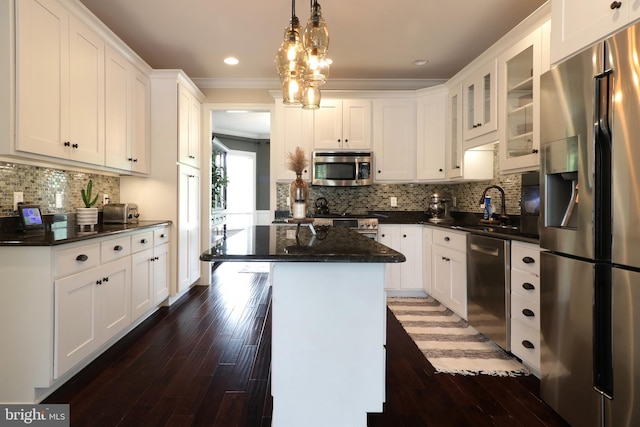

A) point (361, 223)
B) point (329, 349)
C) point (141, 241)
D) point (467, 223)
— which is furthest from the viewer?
point (361, 223)

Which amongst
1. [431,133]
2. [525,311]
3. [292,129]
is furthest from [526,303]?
[292,129]

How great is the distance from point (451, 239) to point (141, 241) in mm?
2788

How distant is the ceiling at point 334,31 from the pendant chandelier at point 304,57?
3.25 feet

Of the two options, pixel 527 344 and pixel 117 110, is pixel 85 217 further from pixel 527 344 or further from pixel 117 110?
pixel 527 344

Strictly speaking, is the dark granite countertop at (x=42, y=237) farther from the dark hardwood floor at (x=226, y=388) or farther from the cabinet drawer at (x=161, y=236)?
the dark hardwood floor at (x=226, y=388)

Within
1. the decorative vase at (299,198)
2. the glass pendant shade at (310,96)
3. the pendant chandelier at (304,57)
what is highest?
the pendant chandelier at (304,57)

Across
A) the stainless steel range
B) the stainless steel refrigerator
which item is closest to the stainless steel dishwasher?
the stainless steel refrigerator

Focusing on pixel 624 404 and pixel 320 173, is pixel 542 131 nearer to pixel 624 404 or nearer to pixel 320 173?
pixel 624 404

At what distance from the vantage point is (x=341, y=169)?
411cm

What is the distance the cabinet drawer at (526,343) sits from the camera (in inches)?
80.6

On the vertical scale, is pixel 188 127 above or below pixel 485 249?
above

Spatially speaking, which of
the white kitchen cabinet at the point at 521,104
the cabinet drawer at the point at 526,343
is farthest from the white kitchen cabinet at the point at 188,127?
the cabinet drawer at the point at 526,343

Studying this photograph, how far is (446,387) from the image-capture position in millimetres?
2021

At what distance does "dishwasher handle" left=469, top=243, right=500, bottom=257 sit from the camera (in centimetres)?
243
